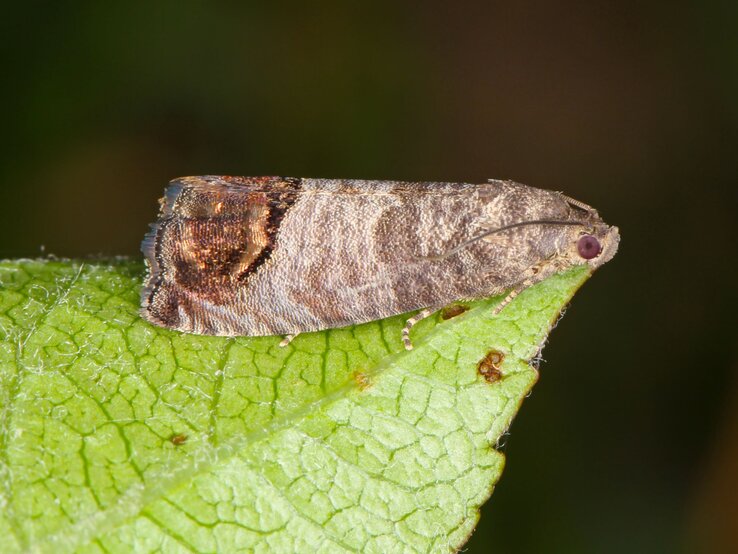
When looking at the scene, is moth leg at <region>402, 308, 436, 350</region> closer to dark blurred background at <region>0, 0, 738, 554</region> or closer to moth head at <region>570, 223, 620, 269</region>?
moth head at <region>570, 223, 620, 269</region>

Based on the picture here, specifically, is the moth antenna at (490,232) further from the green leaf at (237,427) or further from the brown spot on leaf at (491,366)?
the brown spot on leaf at (491,366)

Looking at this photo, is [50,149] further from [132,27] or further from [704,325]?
[704,325]

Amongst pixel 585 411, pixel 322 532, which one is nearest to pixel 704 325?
pixel 585 411

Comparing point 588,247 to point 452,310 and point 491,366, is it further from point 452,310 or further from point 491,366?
point 491,366

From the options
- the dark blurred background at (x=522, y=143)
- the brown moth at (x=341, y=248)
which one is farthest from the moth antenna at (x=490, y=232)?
the dark blurred background at (x=522, y=143)

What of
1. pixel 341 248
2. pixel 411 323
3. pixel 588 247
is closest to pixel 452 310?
pixel 411 323

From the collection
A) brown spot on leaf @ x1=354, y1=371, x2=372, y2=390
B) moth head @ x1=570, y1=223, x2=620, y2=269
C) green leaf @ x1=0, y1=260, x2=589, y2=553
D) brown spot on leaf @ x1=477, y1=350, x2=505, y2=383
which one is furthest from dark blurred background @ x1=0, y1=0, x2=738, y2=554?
brown spot on leaf @ x1=354, y1=371, x2=372, y2=390
